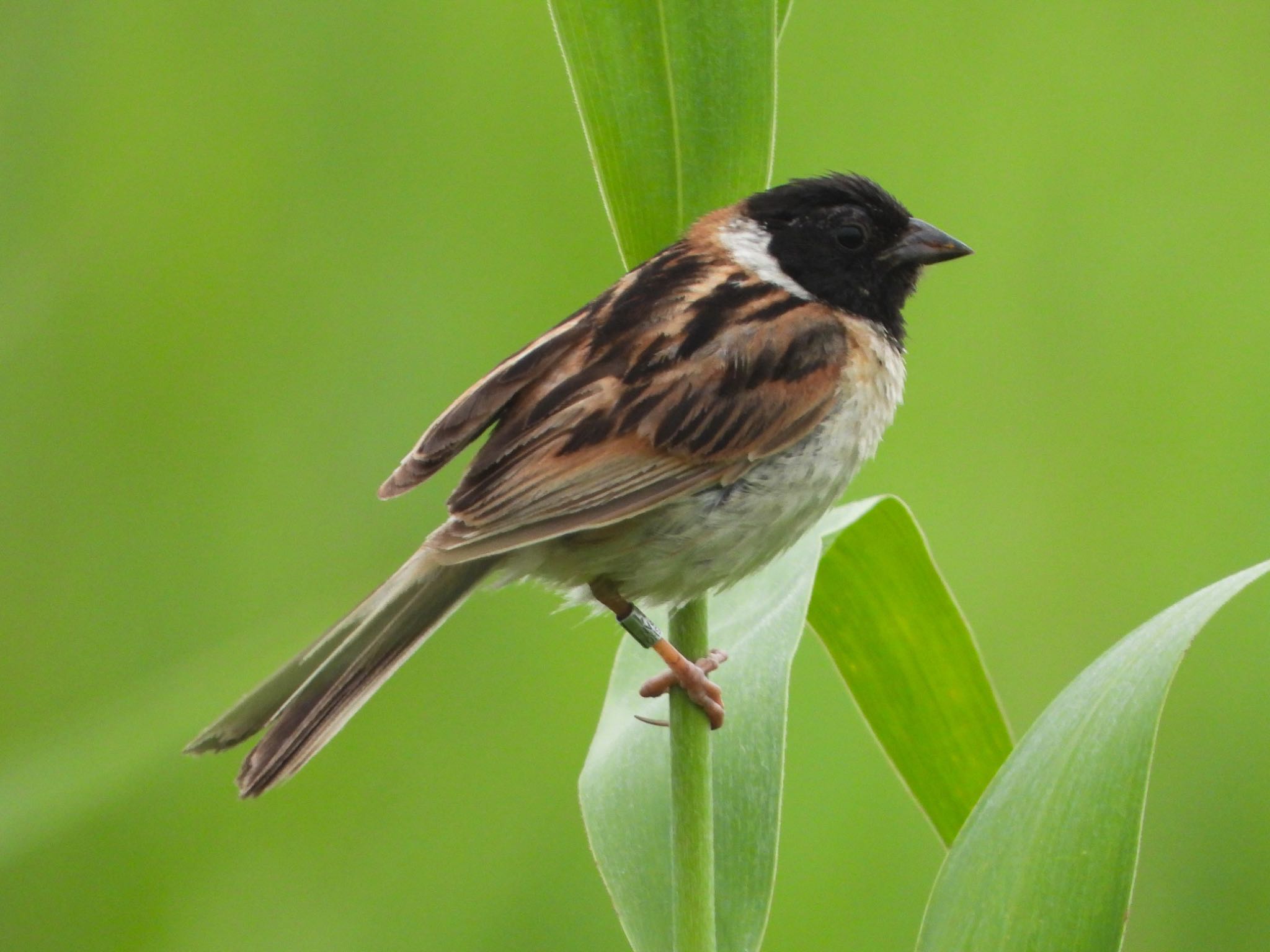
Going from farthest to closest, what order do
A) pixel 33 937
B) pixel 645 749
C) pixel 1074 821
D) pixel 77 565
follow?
pixel 77 565 < pixel 33 937 < pixel 645 749 < pixel 1074 821

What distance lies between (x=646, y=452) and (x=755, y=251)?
470 mm

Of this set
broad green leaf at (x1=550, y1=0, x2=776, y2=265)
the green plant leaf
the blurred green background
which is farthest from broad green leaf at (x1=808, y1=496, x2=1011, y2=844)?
the blurred green background

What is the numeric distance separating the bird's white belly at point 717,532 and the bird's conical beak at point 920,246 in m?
0.30

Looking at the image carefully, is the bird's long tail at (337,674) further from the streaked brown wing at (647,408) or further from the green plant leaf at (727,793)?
the green plant leaf at (727,793)

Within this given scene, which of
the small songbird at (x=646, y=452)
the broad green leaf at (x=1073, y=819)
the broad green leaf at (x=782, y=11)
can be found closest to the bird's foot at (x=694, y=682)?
the small songbird at (x=646, y=452)

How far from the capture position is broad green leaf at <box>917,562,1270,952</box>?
1040mm

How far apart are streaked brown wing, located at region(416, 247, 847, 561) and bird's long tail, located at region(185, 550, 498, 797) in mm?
104

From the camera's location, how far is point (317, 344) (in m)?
2.73

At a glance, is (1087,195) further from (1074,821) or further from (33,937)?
(33,937)

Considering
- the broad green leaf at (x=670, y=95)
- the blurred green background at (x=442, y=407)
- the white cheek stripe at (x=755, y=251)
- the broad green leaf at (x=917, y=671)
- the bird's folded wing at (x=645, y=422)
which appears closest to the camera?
the broad green leaf at (x=670, y=95)

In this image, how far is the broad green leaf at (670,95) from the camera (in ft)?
3.85

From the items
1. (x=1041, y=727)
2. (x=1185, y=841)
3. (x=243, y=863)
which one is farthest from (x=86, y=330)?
(x=1185, y=841)

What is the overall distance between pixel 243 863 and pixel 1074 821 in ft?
6.05

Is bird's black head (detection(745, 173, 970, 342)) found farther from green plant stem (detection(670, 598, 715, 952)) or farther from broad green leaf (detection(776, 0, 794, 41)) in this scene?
green plant stem (detection(670, 598, 715, 952))
